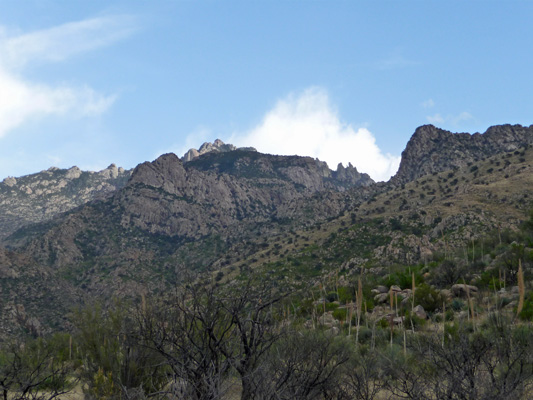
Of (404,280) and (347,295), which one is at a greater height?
(404,280)

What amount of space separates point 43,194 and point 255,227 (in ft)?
346

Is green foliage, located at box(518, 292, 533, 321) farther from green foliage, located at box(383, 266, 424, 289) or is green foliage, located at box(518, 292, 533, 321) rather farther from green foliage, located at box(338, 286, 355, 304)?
green foliage, located at box(338, 286, 355, 304)

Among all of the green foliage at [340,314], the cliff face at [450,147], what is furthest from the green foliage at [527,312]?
the cliff face at [450,147]

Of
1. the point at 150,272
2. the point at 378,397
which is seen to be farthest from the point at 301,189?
the point at 378,397

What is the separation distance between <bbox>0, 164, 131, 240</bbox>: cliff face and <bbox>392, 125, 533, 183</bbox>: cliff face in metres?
100

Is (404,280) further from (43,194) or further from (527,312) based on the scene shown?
(43,194)

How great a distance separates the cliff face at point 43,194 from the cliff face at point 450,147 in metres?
100

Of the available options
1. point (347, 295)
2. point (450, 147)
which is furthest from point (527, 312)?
point (450, 147)

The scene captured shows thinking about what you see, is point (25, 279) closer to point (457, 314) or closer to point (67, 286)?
point (67, 286)

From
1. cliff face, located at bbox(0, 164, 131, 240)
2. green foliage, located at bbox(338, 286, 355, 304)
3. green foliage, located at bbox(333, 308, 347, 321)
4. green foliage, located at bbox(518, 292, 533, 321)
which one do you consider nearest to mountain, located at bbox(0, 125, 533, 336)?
cliff face, located at bbox(0, 164, 131, 240)

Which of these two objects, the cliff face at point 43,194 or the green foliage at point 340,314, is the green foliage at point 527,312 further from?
the cliff face at point 43,194

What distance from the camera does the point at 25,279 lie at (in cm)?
6888

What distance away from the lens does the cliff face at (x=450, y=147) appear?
100 m

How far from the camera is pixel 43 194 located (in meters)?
168
